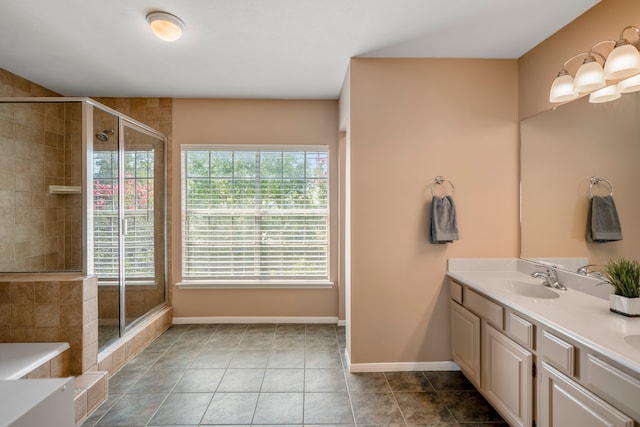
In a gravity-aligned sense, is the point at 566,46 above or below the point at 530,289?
above

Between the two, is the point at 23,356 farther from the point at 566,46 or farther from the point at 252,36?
the point at 566,46

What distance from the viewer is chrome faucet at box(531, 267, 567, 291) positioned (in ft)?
7.14

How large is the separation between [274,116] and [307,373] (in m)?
2.71

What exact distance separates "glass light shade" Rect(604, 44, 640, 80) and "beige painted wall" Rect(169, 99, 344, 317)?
95.6 inches

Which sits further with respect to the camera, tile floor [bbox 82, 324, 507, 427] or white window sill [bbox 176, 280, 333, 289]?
white window sill [bbox 176, 280, 333, 289]

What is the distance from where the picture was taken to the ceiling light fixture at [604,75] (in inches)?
66.2

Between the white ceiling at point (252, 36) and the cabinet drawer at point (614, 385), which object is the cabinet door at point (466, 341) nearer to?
the cabinet drawer at point (614, 385)

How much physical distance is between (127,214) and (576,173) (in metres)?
3.62

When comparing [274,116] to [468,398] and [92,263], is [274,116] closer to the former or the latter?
[92,263]

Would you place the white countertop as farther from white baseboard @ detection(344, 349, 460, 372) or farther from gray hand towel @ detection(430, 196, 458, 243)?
white baseboard @ detection(344, 349, 460, 372)

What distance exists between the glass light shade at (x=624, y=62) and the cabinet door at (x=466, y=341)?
5.41 feet

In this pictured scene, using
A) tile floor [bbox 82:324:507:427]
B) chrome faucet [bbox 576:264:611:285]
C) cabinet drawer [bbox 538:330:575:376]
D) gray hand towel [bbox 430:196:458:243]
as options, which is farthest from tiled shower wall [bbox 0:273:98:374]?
chrome faucet [bbox 576:264:611:285]

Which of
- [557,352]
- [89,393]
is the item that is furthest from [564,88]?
[89,393]

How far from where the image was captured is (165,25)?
212 centimetres
